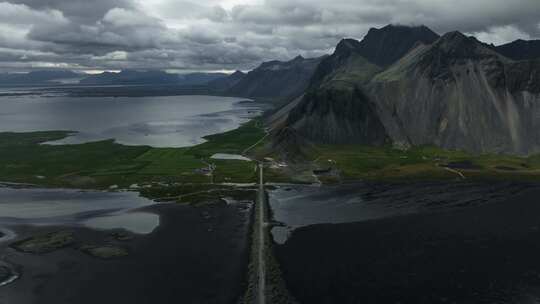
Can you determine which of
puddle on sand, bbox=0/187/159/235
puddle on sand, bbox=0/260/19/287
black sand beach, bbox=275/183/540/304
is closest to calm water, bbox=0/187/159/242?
puddle on sand, bbox=0/187/159/235

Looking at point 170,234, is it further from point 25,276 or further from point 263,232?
point 25,276

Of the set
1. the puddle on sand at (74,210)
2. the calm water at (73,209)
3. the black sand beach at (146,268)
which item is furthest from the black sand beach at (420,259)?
the calm water at (73,209)

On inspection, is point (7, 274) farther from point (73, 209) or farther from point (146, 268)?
point (73, 209)

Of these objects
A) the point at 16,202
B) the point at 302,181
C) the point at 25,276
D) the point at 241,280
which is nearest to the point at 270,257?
the point at 241,280

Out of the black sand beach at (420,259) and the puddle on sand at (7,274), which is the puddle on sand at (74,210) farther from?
the black sand beach at (420,259)

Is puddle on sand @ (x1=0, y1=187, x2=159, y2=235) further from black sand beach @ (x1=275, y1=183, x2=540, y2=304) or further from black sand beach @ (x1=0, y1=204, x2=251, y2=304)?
black sand beach @ (x1=275, y1=183, x2=540, y2=304)

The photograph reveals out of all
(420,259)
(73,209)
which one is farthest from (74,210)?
(420,259)
